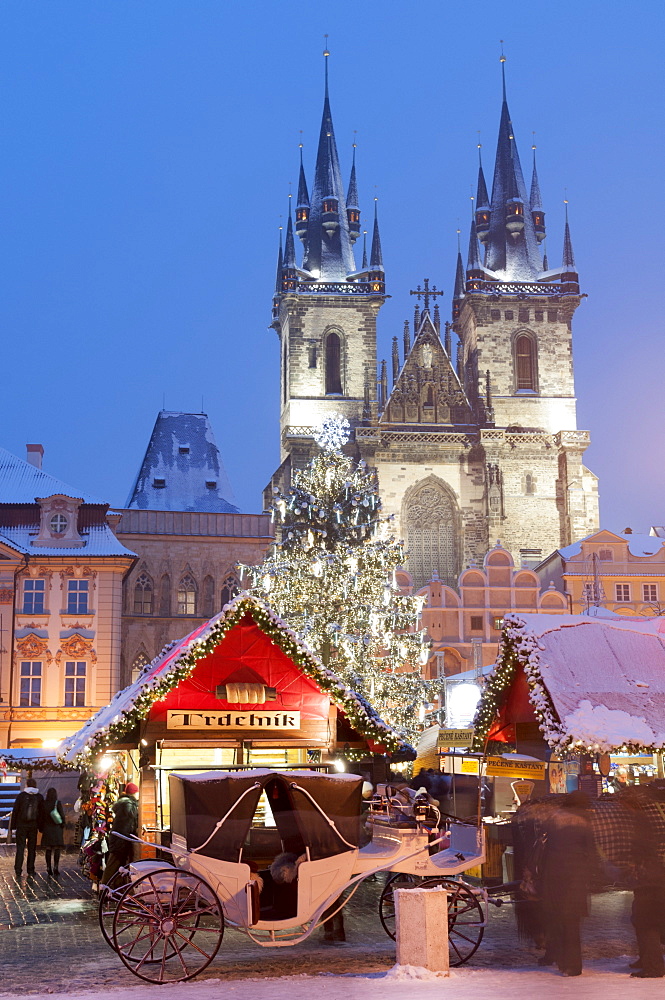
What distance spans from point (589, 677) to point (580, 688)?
184 mm

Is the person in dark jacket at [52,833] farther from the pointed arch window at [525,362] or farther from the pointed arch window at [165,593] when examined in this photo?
the pointed arch window at [525,362]

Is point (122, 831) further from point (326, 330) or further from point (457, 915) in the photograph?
point (326, 330)

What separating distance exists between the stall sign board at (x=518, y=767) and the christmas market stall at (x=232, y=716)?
6.05 ft

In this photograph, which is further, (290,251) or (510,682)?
(290,251)

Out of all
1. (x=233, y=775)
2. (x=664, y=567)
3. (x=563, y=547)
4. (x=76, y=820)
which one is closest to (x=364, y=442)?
(x=563, y=547)

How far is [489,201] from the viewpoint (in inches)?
2741

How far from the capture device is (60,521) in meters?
35.8

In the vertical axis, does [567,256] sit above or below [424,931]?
above

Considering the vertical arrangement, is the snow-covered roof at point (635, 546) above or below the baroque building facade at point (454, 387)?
below

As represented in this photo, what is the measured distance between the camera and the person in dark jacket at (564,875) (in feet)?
29.7

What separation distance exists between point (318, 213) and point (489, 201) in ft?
33.5

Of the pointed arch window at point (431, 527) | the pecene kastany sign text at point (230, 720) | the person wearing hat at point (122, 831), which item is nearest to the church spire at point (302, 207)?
the pointed arch window at point (431, 527)

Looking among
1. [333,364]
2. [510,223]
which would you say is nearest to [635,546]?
[333,364]

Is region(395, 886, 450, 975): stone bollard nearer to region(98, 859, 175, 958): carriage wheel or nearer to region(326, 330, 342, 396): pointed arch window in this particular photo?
region(98, 859, 175, 958): carriage wheel
